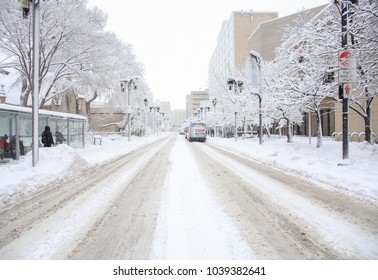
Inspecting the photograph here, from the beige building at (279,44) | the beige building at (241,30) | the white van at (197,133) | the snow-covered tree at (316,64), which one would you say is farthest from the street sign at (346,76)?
the beige building at (241,30)

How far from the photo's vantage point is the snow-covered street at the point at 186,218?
300cm

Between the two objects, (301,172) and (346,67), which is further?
(346,67)

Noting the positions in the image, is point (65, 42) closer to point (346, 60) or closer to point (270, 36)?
point (346, 60)

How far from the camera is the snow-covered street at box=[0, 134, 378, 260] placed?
2998 mm

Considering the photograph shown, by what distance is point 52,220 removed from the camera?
4.08 m

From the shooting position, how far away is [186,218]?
4.04m

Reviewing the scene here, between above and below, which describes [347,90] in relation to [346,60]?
below

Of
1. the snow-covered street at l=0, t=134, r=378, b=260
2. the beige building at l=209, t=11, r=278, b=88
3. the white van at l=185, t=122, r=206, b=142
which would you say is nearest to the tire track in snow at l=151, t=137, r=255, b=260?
the snow-covered street at l=0, t=134, r=378, b=260

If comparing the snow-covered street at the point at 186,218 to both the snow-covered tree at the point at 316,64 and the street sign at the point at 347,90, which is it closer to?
the street sign at the point at 347,90

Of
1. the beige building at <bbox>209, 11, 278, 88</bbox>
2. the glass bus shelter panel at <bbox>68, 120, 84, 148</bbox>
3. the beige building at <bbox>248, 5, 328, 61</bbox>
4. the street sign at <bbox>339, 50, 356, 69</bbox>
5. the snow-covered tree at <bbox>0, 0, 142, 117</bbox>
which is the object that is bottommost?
the glass bus shelter panel at <bbox>68, 120, 84, 148</bbox>

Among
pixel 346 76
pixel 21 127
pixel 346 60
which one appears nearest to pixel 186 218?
pixel 346 76

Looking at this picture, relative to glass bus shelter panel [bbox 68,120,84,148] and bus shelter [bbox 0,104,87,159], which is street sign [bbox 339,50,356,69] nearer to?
bus shelter [bbox 0,104,87,159]

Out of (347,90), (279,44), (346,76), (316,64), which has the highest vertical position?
(279,44)

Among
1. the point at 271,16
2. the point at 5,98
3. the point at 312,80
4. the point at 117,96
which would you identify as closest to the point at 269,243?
the point at 312,80
